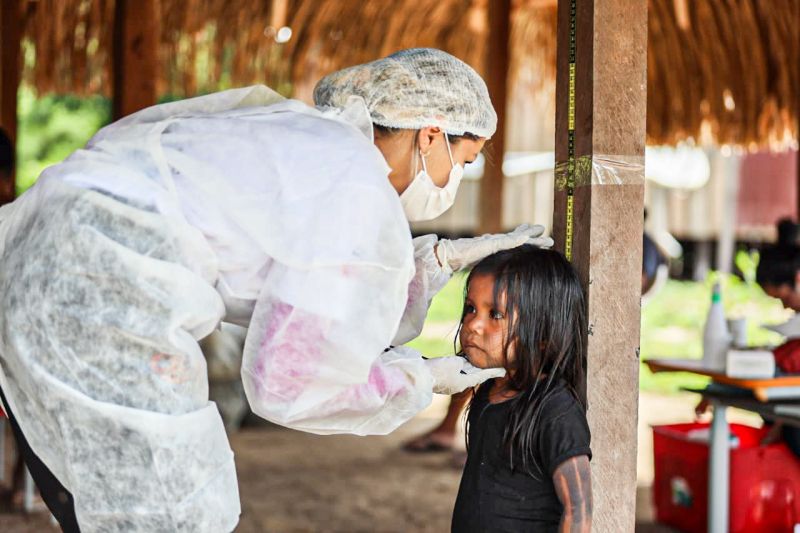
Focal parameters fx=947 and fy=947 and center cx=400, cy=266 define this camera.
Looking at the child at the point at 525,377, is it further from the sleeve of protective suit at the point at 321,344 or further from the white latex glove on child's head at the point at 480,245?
the sleeve of protective suit at the point at 321,344

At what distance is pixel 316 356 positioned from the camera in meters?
1.54

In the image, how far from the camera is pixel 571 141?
1950 millimetres

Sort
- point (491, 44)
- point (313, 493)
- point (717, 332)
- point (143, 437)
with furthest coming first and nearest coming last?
point (491, 44) < point (313, 493) < point (717, 332) < point (143, 437)

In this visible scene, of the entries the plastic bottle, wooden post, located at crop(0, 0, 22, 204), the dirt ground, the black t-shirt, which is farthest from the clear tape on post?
wooden post, located at crop(0, 0, 22, 204)

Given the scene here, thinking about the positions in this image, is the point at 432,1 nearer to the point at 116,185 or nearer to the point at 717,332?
the point at 717,332

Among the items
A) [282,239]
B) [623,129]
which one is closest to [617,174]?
[623,129]

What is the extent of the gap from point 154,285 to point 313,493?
314 cm

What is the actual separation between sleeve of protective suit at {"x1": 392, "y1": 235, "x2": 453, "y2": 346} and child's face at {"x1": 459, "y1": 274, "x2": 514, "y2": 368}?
3.9 inches

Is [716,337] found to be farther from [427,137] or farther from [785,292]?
[427,137]

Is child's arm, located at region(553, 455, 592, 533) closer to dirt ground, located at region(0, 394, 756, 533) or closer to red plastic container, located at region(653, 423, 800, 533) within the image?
red plastic container, located at region(653, 423, 800, 533)

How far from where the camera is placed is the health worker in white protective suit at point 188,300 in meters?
1.51

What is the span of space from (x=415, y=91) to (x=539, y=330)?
1.78 feet

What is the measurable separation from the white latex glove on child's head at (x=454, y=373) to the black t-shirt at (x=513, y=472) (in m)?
0.13

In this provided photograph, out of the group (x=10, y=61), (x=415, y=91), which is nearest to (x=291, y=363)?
(x=415, y=91)
